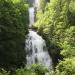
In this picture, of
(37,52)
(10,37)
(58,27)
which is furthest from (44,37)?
(10,37)

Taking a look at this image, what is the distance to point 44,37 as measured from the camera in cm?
4691

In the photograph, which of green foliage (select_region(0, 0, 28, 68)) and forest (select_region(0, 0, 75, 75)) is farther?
green foliage (select_region(0, 0, 28, 68))

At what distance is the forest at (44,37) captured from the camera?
105ft

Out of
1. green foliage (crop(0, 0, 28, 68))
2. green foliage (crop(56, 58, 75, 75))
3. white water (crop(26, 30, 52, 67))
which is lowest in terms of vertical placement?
white water (crop(26, 30, 52, 67))

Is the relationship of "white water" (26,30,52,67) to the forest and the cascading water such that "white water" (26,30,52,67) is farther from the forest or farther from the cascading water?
the forest

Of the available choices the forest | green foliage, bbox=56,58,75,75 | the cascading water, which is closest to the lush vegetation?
the forest

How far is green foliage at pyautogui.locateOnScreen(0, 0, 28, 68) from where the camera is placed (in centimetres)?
3322

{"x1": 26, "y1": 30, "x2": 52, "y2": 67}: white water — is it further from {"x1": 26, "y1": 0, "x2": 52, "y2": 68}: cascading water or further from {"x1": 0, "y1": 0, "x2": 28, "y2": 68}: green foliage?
{"x1": 0, "y1": 0, "x2": 28, "y2": 68}: green foliage

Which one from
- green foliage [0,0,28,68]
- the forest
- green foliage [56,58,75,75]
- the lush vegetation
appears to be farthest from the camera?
the lush vegetation

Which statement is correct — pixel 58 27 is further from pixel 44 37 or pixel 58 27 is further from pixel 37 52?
pixel 37 52

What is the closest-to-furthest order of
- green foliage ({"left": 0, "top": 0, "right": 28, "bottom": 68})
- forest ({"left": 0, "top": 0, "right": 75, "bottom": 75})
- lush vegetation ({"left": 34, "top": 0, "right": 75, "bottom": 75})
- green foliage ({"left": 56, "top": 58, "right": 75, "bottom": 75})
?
1. green foliage ({"left": 56, "top": 58, "right": 75, "bottom": 75})
2. forest ({"left": 0, "top": 0, "right": 75, "bottom": 75})
3. green foliage ({"left": 0, "top": 0, "right": 28, "bottom": 68})
4. lush vegetation ({"left": 34, "top": 0, "right": 75, "bottom": 75})

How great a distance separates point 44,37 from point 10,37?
44.1 feet

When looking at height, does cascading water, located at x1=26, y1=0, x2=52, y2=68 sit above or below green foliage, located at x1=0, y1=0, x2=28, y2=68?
below

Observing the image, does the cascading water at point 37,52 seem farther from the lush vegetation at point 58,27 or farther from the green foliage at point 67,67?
the green foliage at point 67,67
